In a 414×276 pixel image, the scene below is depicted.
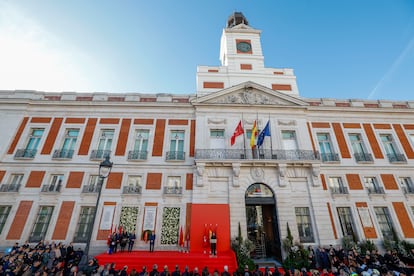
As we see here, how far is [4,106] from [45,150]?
5.73 m

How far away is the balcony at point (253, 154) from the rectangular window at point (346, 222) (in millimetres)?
3974

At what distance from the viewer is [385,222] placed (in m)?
12.7

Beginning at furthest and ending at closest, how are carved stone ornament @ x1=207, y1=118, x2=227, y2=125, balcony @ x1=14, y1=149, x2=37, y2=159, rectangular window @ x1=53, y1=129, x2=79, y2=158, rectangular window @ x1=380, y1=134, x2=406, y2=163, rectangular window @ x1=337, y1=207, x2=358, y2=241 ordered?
carved stone ornament @ x1=207, y1=118, x2=227, y2=125 → rectangular window @ x1=380, y1=134, x2=406, y2=163 → rectangular window @ x1=53, y1=129, x2=79, y2=158 → balcony @ x1=14, y1=149, x2=37, y2=159 → rectangular window @ x1=337, y1=207, x2=358, y2=241

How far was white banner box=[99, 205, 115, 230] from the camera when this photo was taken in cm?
1184

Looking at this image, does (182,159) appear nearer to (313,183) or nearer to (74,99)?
(313,183)

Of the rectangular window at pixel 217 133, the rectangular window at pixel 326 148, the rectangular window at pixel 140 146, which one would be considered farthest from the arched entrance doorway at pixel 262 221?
the rectangular window at pixel 140 146

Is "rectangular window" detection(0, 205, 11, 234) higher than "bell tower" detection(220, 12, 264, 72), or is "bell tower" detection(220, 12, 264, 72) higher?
"bell tower" detection(220, 12, 264, 72)

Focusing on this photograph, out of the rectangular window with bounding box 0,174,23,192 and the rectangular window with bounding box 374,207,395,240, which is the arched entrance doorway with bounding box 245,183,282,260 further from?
the rectangular window with bounding box 0,174,23,192

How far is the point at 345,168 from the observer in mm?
13969

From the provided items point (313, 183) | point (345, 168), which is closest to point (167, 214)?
point (313, 183)

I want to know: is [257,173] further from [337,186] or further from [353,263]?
[353,263]

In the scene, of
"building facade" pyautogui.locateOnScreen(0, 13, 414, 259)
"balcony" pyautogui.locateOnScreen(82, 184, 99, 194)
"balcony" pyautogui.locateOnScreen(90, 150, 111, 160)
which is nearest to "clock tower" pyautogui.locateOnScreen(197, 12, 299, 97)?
"building facade" pyautogui.locateOnScreen(0, 13, 414, 259)

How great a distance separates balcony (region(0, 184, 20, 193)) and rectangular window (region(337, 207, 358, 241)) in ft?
72.4

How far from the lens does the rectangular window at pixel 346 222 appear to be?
40.2ft
